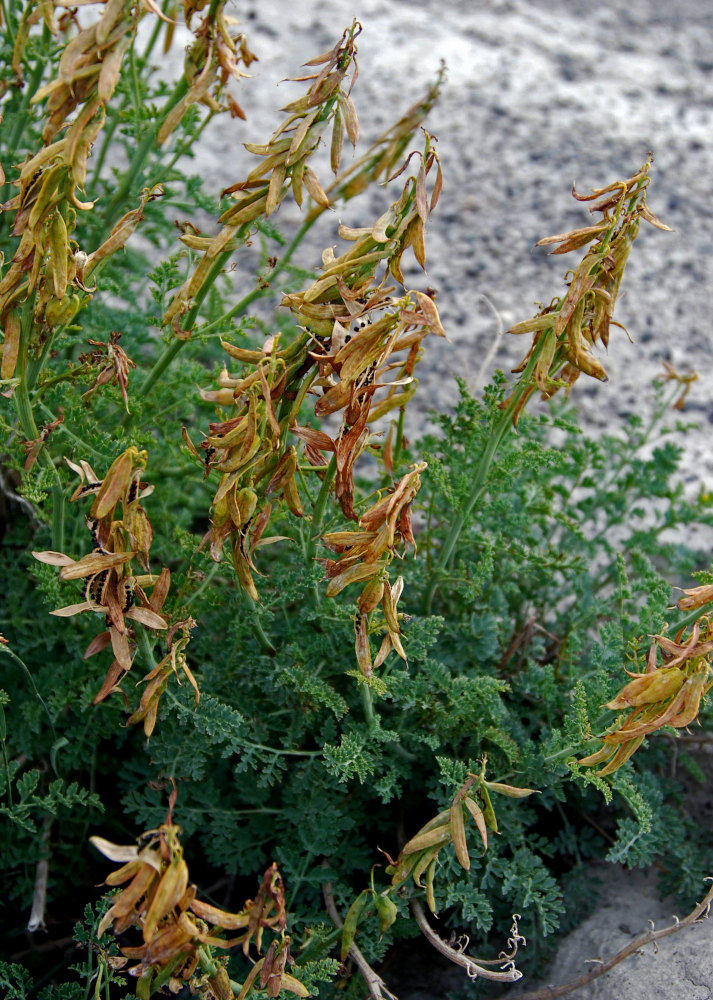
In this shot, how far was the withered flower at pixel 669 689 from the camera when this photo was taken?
4.06 feet

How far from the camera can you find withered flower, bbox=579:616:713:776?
4.06 ft

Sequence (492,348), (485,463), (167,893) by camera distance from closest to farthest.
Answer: (167,893) < (485,463) < (492,348)

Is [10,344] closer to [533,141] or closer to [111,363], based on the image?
[111,363]

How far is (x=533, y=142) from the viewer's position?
4.09 m

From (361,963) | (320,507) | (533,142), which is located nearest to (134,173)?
(320,507)

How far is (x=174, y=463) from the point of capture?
7.02ft

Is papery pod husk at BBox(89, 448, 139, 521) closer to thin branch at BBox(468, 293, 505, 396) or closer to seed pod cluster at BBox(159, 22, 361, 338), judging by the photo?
seed pod cluster at BBox(159, 22, 361, 338)

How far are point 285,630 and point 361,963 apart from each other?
59 cm

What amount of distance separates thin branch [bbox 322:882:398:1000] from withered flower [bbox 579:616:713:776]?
1.70ft

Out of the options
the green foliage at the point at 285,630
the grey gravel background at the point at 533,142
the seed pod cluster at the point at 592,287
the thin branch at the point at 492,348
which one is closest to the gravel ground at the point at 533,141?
the grey gravel background at the point at 533,142

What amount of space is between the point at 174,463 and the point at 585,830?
1.15 metres

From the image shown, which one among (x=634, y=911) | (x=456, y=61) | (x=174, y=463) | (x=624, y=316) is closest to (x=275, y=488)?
(x=174, y=463)

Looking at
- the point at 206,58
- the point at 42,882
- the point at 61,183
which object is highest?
the point at 206,58

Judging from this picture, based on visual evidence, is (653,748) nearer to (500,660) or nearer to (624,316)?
(500,660)
